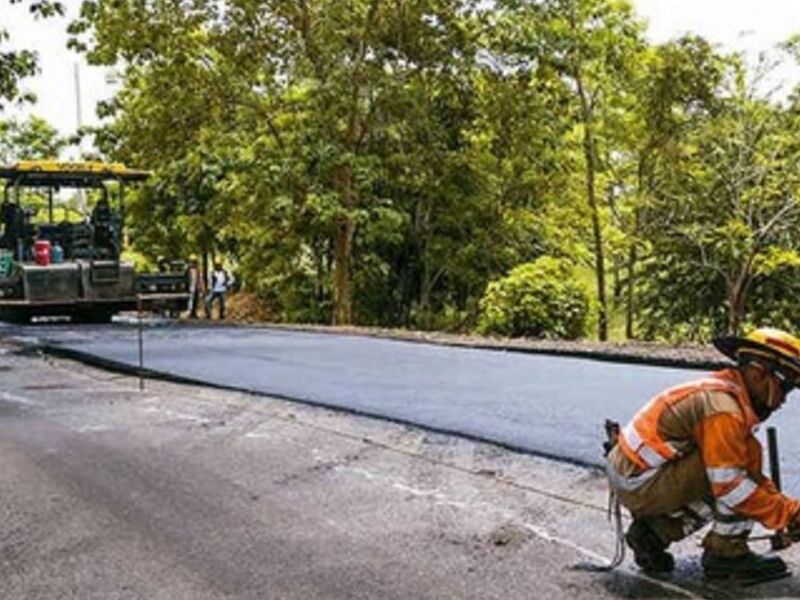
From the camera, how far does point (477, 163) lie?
20.6 m

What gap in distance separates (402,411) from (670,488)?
4357mm

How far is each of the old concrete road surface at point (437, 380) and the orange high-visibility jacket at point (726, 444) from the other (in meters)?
1.63

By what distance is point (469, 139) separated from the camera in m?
20.8

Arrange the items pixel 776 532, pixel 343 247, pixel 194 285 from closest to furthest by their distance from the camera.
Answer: pixel 776 532
pixel 343 247
pixel 194 285

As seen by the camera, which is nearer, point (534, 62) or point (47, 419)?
point (47, 419)

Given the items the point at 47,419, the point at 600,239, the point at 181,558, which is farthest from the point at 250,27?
the point at 181,558

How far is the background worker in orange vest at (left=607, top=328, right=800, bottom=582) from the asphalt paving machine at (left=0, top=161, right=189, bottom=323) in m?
15.4

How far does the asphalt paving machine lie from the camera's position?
18312 millimetres

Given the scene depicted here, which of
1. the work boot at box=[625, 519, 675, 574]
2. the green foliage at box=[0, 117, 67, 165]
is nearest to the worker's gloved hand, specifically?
the work boot at box=[625, 519, 675, 574]

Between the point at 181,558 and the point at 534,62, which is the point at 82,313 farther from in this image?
the point at 181,558

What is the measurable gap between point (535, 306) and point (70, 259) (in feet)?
27.3

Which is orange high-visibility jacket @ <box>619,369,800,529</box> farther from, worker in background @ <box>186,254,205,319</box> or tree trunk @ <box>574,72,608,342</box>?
worker in background @ <box>186,254,205,319</box>

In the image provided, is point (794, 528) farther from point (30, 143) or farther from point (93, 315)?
point (30, 143)

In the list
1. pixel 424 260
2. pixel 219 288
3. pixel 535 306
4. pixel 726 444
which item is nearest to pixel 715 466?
pixel 726 444
